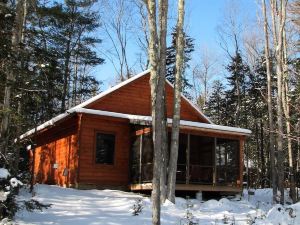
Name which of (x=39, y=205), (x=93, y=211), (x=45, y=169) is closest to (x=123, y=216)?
(x=93, y=211)

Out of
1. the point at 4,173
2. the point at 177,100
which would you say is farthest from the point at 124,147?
the point at 4,173

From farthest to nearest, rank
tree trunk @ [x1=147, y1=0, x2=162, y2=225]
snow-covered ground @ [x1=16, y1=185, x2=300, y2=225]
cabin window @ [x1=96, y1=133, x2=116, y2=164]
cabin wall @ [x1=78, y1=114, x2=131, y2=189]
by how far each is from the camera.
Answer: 1. cabin window @ [x1=96, y1=133, x2=116, y2=164]
2. cabin wall @ [x1=78, y1=114, x2=131, y2=189]
3. snow-covered ground @ [x1=16, y1=185, x2=300, y2=225]
4. tree trunk @ [x1=147, y1=0, x2=162, y2=225]

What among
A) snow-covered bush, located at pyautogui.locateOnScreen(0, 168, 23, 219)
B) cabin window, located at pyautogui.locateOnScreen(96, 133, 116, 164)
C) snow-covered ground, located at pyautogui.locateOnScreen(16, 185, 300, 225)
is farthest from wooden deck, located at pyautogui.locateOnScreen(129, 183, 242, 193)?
snow-covered bush, located at pyautogui.locateOnScreen(0, 168, 23, 219)

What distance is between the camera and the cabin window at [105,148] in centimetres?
1886

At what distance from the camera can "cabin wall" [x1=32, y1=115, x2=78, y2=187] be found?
18.9 m

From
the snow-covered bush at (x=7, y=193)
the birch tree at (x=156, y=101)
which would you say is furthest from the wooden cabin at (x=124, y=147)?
the snow-covered bush at (x=7, y=193)

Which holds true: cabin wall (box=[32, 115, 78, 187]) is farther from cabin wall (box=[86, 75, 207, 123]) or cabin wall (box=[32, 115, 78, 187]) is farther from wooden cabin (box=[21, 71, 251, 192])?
cabin wall (box=[86, 75, 207, 123])

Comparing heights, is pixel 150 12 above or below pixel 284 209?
above

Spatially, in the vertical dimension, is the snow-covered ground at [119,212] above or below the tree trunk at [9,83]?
below

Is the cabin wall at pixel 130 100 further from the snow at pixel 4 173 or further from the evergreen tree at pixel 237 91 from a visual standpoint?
the evergreen tree at pixel 237 91

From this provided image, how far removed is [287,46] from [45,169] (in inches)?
610

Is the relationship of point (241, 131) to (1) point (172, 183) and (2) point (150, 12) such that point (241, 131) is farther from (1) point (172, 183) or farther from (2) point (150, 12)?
(2) point (150, 12)

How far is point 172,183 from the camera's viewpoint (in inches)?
571

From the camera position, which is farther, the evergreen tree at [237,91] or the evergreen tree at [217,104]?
the evergreen tree at [217,104]
